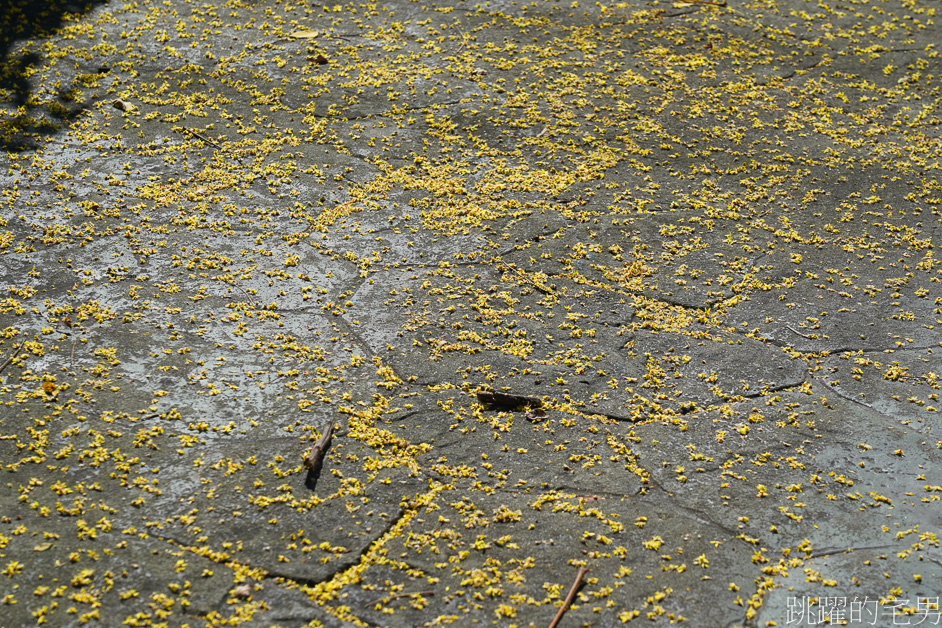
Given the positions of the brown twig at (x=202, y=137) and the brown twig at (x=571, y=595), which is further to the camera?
the brown twig at (x=202, y=137)

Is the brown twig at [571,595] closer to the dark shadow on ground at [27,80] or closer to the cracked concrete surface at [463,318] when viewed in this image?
the cracked concrete surface at [463,318]

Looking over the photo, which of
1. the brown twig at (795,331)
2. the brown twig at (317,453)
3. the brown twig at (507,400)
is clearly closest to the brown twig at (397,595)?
the brown twig at (317,453)

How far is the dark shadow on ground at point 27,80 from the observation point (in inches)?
162

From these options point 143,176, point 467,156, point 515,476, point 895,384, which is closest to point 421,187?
point 467,156

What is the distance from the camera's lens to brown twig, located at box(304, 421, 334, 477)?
98.7 inches

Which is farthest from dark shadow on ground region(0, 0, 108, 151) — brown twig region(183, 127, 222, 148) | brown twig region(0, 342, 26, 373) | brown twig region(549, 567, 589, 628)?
brown twig region(549, 567, 589, 628)

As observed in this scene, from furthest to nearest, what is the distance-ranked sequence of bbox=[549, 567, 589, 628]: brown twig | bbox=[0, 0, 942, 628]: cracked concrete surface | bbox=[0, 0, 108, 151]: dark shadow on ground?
bbox=[0, 0, 108, 151]: dark shadow on ground
bbox=[0, 0, 942, 628]: cracked concrete surface
bbox=[549, 567, 589, 628]: brown twig

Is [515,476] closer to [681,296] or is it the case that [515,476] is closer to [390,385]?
[390,385]

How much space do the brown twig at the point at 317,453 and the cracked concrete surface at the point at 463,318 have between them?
3 centimetres

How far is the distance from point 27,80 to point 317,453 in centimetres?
319

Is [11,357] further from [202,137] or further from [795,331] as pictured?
[795,331]

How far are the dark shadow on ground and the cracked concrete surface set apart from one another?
2cm

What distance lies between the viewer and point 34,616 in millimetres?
2045

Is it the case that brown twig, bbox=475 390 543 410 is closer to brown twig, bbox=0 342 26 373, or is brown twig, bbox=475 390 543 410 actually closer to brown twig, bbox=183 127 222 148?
brown twig, bbox=0 342 26 373
